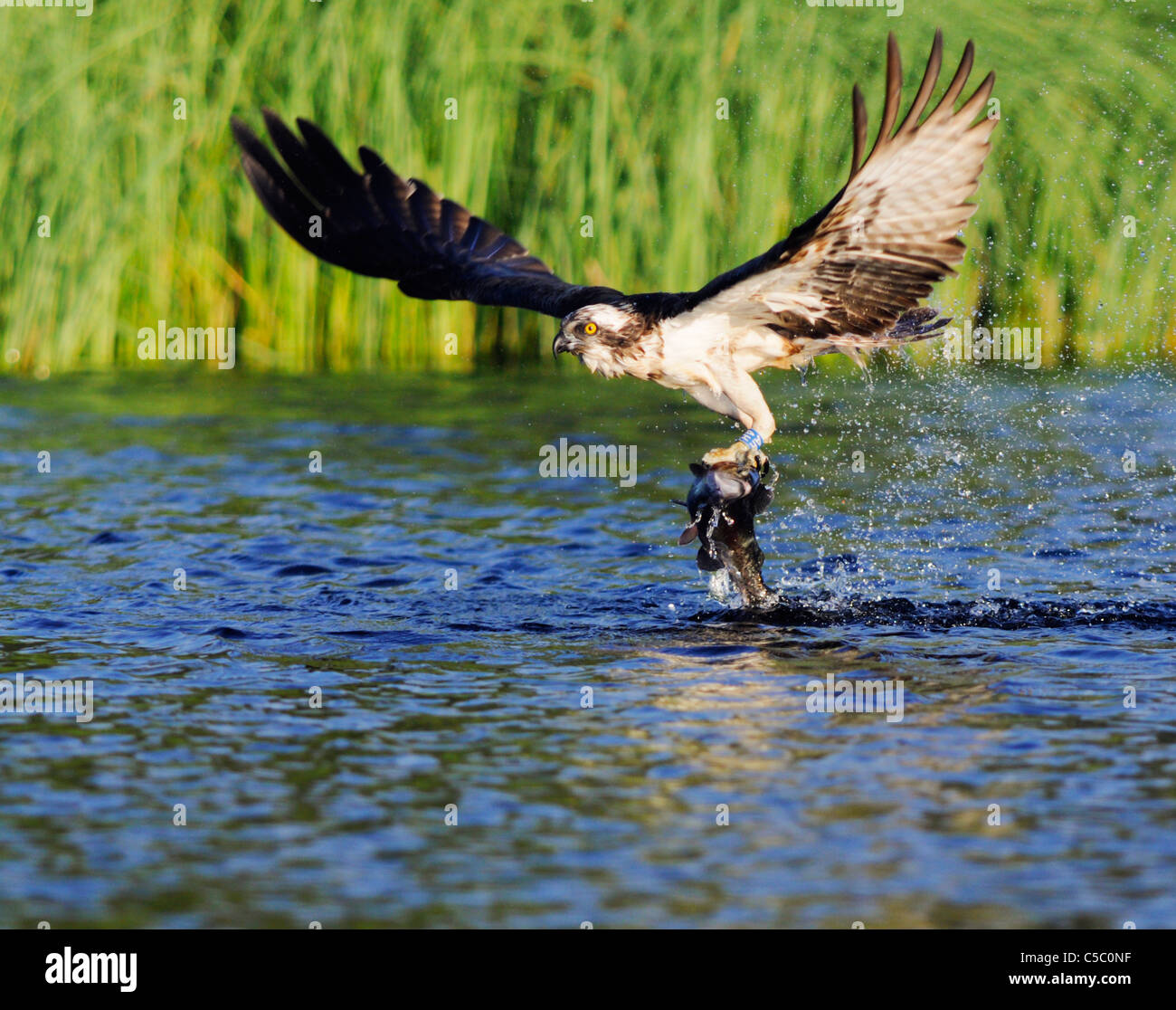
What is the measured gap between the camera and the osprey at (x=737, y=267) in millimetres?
6680

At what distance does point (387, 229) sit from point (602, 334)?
6.42 ft

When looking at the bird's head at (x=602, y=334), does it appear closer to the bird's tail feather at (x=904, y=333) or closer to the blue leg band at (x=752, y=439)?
the blue leg band at (x=752, y=439)

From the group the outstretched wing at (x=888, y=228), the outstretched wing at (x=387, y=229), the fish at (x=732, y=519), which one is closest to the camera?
the outstretched wing at (x=888, y=228)

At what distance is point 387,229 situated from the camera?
9195 mm

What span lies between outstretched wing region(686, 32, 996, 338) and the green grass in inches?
253

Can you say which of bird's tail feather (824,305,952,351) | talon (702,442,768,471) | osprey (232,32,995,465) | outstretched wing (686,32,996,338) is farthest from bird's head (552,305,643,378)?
bird's tail feather (824,305,952,351)

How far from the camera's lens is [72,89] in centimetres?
1337

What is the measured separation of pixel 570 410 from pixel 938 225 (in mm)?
6952

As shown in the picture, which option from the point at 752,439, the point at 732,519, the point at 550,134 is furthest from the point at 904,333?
the point at 550,134

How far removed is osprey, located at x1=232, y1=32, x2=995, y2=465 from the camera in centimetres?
668

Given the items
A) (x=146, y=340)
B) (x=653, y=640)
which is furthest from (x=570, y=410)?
(x=653, y=640)

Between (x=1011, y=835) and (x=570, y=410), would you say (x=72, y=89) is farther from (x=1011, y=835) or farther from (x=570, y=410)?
(x=1011, y=835)

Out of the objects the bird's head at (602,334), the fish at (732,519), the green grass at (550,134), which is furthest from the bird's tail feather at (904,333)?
the green grass at (550,134)

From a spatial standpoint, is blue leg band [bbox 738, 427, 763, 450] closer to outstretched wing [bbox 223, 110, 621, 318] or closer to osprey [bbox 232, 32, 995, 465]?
osprey [bbox 232, 32, 995, 465]
